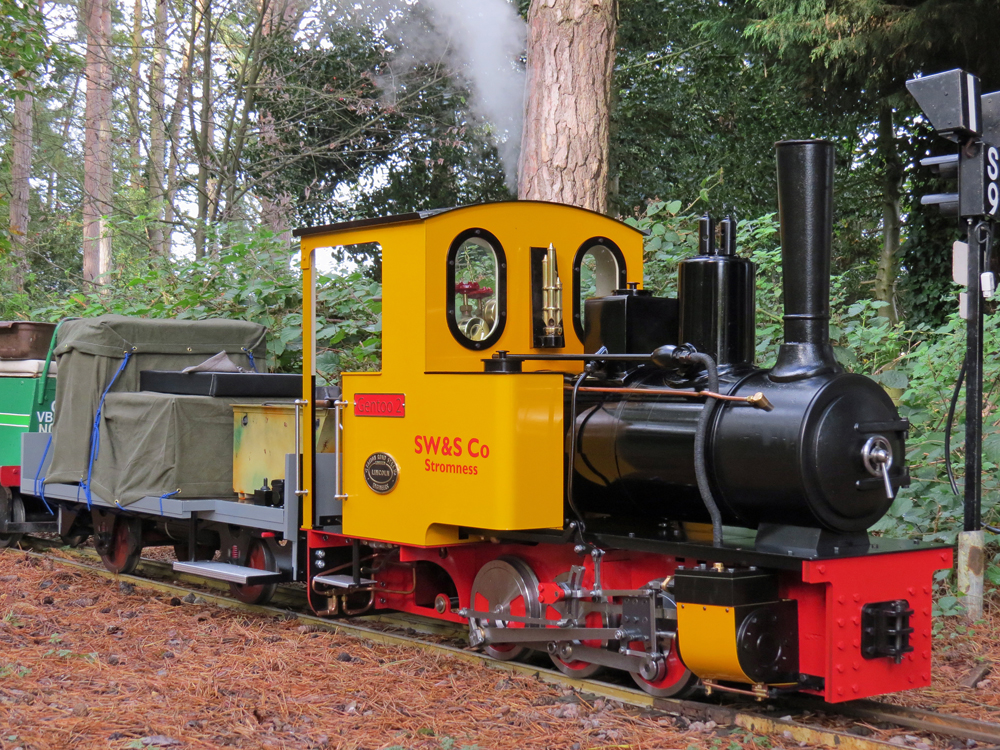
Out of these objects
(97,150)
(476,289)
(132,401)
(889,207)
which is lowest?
(132,401)

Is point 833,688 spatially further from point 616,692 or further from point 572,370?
point 572,370

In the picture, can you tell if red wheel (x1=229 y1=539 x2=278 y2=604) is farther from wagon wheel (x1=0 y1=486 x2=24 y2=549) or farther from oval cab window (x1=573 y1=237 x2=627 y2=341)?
wagon wheel (x1=0 y1=486 x2=24 y2=549)

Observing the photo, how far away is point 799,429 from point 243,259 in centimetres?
775

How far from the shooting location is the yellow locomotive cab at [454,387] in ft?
15.3

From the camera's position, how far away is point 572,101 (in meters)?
8.27

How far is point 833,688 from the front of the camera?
3.91m

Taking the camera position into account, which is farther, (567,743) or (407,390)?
(407,390)

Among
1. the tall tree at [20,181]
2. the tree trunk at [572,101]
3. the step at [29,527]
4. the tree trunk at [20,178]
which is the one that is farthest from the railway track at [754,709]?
the tree trunk at [20,178]

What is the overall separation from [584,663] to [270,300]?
623 centimetres

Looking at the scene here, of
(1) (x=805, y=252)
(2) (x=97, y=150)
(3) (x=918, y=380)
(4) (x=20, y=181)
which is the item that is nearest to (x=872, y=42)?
(3) (x=918, y=380)

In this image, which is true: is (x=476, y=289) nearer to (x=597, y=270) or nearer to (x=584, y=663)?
(x=597, y=270)

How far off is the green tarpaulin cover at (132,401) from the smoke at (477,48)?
8.35 m

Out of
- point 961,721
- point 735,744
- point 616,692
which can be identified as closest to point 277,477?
point 616,692

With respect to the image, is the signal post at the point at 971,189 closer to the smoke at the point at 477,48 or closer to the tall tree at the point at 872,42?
the tall tree at the point at 872,42
